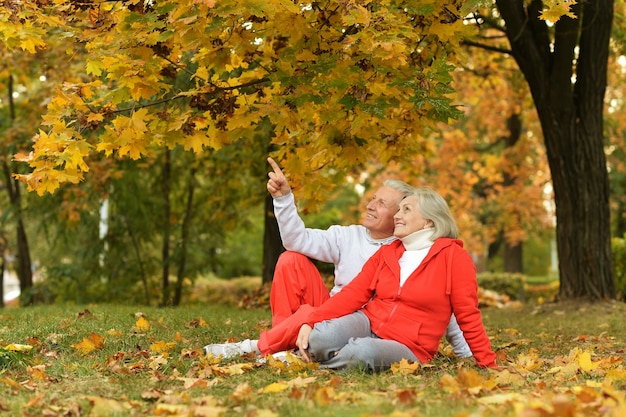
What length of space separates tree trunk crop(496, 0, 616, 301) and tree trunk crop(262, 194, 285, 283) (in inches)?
151

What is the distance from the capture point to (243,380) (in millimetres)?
4035

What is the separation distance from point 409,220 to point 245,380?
4.21 ft

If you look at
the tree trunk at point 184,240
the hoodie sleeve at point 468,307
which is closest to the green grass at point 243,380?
the hoodie sleeve at point 468,307

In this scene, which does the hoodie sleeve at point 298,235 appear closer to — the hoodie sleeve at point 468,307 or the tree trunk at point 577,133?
the hoodie sleeve at point 468,307

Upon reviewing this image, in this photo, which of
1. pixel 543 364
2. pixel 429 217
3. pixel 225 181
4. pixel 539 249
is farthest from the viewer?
pixel 539 249

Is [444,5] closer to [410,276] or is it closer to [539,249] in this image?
[410,276]

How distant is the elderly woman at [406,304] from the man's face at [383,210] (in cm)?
31

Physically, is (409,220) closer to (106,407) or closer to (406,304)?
(406,304)

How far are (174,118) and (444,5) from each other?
6.32 feet

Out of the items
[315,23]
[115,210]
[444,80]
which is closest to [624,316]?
[444,80]

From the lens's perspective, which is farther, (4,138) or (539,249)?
(539,249)

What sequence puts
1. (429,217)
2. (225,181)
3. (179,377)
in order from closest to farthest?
(179,377) → (429,217) → (225,181)

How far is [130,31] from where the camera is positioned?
4711 millimetres

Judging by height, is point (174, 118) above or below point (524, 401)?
above
